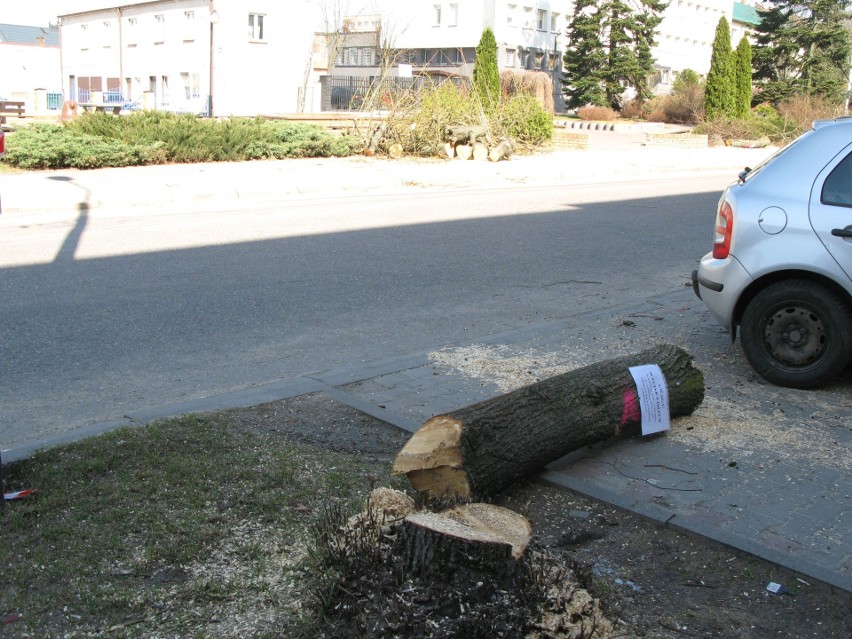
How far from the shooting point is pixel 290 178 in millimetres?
18188

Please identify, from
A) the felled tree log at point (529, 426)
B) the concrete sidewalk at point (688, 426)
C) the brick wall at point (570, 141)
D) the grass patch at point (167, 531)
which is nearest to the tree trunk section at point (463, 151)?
the brick wall at point (570, 141)

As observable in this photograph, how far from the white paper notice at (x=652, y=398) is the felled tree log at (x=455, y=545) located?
6.79 feet

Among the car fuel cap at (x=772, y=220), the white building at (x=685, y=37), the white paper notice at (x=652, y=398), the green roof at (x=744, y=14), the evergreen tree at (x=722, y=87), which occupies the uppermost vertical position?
the green roof at (x=744, y=14)

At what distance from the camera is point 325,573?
125 inches

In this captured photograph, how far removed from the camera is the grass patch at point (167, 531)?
316 cm

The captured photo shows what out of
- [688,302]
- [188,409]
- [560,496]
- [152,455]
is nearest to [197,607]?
[152,455]

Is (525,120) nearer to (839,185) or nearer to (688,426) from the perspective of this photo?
(839,185)

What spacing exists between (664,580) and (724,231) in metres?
3.27

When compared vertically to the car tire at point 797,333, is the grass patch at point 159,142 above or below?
above

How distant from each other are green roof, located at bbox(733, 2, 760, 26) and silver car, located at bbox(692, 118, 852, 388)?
93.4 metres

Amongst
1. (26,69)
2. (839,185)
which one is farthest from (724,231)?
(26,69)

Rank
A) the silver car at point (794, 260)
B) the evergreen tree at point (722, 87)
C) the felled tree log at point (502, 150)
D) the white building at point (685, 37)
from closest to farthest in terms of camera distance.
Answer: the silver car at point (794, 260), the felled tree log at point (502, 150), the evergreen tree at point (722, 87), the white building at point (685, 37)

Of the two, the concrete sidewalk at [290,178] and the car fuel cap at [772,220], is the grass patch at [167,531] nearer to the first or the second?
the car fuel cap at [772,220]

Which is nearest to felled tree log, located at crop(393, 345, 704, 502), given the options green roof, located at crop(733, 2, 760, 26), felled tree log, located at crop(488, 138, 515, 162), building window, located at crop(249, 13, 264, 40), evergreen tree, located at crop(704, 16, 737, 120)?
felled tree log, located at crop(488, 138, 515, 162)
